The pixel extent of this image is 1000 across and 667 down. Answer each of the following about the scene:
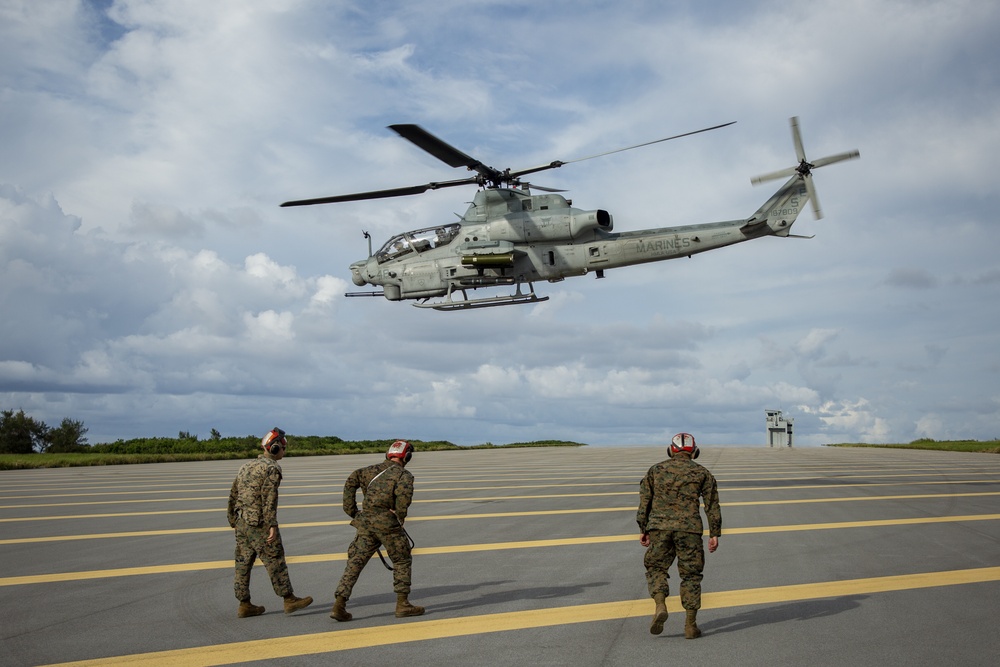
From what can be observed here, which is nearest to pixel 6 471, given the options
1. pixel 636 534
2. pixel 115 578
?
pixel 115 578

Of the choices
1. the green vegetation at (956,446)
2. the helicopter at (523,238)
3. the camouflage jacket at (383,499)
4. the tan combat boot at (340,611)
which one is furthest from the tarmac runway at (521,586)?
the green vegetation at (956,446)

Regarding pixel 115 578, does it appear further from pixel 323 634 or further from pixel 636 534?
pixel 636 534

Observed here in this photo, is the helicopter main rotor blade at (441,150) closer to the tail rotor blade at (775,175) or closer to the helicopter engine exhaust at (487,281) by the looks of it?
the helicopter engine exhaust at (487,281)

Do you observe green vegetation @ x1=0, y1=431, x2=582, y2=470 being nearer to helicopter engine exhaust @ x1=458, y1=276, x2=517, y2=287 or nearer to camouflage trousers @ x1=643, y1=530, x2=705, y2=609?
helicopter engine exhaust @ x1=458, y1=276, x2=517, y2=287

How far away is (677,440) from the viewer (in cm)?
785

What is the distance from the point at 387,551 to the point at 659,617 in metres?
2.63

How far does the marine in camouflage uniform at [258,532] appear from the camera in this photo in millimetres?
8062

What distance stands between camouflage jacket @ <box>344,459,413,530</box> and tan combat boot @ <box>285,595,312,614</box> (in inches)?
38.8

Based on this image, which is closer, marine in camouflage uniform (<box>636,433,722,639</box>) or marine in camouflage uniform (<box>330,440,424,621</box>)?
marine in camouflage uniform (<box>636,433,722,639</box>)

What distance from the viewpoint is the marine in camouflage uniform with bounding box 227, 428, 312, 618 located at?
26.5ft

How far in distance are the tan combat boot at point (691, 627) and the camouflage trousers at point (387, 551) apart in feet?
8.68

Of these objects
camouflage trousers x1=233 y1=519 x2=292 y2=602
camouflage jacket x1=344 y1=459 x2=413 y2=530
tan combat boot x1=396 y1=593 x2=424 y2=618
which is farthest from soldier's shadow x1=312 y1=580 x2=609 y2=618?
camouflage jacket x1=344 y1=459 x2=413 y2=530

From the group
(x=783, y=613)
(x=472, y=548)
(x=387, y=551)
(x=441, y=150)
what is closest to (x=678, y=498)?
(x=783, y=613)

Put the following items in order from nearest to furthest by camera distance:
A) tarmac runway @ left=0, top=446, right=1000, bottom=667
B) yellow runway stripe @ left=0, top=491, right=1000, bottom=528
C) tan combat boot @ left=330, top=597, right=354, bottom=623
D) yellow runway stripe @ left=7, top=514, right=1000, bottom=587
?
tarmac runway @ left=0, top=446, right=1000, bottom=667 → tan combat boot @ left=330, top=597, right=354, bottom=623 → yellow runway stripe @ left=7, top=514, right=1000, bottom=587 → yellow runway stripe @ left=0, top=491, right=1000, bottom=528
